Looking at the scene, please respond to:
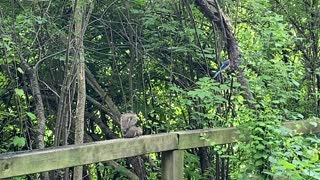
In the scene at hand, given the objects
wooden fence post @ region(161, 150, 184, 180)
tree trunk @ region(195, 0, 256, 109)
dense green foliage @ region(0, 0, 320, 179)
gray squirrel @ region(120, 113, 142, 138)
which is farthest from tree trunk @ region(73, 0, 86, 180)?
wooden fence post @ region(161, 150, 184, 180)

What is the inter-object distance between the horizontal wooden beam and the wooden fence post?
5 centimetres

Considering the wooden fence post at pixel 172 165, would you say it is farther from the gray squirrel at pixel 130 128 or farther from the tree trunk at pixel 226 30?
the tree trunk at pixel 226 30

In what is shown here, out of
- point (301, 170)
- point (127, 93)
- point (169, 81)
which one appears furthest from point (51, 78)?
point (301, 170)

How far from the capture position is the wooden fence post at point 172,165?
2.87 meters

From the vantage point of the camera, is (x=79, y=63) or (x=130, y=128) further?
(x=79, y=63)

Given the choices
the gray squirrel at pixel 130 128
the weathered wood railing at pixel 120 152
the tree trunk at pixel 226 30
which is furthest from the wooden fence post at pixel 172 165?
the tree trunk at pixel 226 30

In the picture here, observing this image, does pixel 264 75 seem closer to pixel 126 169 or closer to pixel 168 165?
pixel 168 165

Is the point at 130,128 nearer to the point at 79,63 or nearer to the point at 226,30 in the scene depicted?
the point at 79,63

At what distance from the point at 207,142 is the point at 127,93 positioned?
7.49 ft

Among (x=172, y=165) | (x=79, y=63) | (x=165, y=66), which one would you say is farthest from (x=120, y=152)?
(x=165, y=66)

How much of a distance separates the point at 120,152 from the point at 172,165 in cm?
42

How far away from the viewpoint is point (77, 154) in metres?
2.36

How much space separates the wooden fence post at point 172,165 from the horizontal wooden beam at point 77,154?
0.17ft

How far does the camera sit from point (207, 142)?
10.0ft
